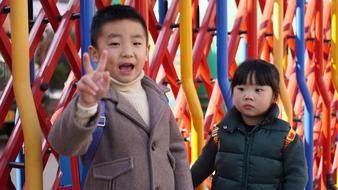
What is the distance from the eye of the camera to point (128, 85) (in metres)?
2.17

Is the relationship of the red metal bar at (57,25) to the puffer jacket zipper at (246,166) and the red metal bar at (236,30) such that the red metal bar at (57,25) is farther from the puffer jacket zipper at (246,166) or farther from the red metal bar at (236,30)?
the red metal bar at (236,30)

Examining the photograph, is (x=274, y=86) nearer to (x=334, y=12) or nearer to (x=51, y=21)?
Result: (x=51, y=21)

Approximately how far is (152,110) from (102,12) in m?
0.39

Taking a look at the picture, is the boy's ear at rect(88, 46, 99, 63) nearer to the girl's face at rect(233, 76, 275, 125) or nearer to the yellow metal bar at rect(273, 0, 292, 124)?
the girl's face at rect(233, 76, 275, 125)

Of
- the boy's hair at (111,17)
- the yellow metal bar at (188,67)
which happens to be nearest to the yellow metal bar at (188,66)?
the yellow metal bar at (188,67)

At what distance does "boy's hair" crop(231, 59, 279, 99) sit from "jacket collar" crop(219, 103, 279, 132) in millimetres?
83


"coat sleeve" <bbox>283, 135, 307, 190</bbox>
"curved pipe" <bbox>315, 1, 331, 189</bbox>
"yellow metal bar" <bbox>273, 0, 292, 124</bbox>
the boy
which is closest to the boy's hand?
the boy

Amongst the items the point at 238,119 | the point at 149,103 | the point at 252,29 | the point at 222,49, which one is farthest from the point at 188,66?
the point at 149,103

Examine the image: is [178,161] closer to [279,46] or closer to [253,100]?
[253,100]

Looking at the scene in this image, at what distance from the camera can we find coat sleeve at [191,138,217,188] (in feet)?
9.34

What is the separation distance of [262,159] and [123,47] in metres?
0.86

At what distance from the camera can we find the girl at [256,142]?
8.68ft

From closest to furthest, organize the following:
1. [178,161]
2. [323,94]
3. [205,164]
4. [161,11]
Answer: [178,161] < [205,164] < [161,11] < [323,94]

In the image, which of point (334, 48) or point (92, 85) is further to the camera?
point (334, 48)
